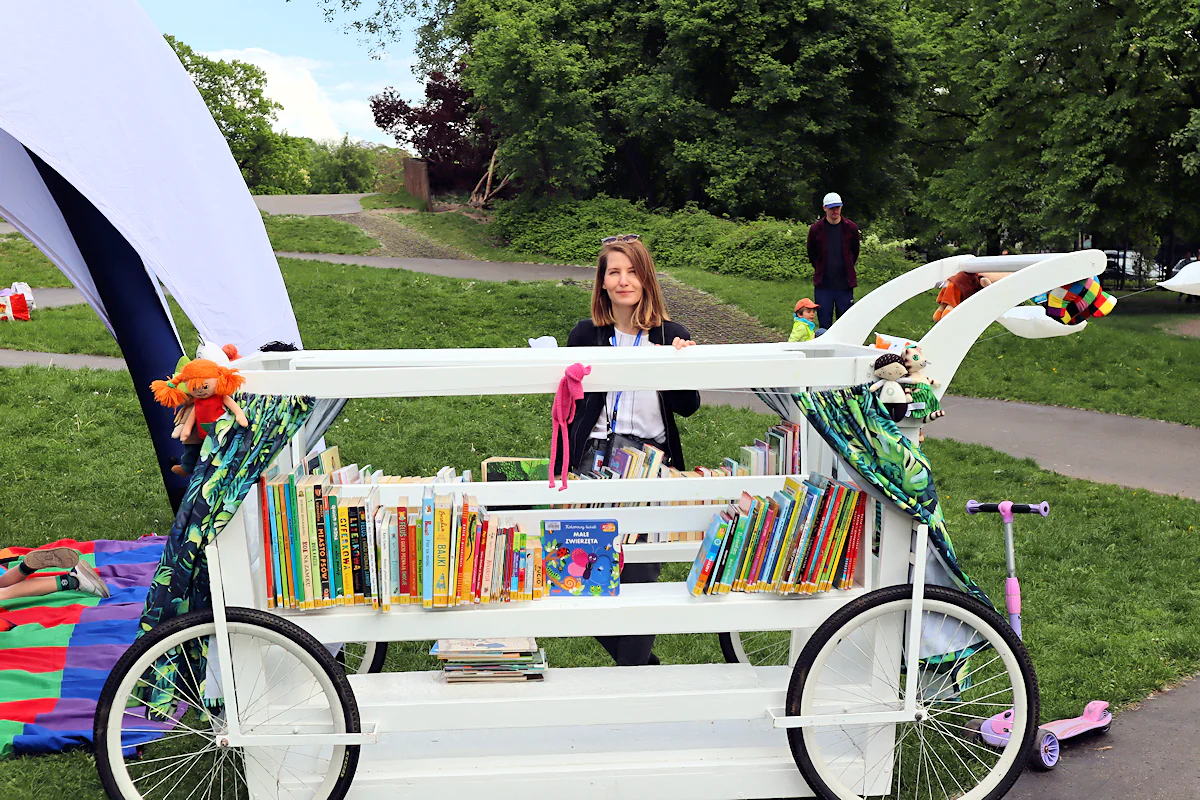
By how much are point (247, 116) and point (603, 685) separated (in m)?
50.3

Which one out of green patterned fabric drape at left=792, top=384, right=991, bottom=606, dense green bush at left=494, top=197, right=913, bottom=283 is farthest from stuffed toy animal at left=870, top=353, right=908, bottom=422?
dense green bush at left=494, top=197, right=913, bottom=283

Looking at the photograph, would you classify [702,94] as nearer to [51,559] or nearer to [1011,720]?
[51,559]

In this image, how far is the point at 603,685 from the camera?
3.30 m

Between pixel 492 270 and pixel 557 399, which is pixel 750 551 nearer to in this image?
pixel 557 399

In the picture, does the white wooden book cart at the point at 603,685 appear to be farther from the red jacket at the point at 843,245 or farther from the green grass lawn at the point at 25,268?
the green grass lawn at the point at 25,268

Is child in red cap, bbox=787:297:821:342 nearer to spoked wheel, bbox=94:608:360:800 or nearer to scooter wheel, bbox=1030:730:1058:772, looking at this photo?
scooter wheel, bbox=1030:730:1058:772

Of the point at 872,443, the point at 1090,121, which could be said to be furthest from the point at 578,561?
the point at 1090,121

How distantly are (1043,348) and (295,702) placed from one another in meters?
11.9

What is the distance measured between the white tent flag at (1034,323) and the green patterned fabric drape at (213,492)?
239cm

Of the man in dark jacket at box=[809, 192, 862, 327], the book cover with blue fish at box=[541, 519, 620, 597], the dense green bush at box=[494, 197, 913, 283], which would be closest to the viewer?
the book cover with blue fish at box=[541, 519, 620, 597]

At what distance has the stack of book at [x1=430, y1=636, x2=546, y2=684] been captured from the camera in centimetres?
333

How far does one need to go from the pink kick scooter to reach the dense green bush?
1467cm

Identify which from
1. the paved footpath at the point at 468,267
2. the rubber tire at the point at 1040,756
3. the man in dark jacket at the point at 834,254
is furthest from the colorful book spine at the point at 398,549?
the paved footpath at the point at 468,267

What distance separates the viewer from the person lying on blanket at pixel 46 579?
517 cm
